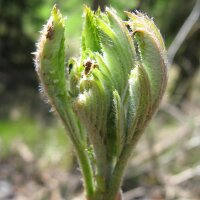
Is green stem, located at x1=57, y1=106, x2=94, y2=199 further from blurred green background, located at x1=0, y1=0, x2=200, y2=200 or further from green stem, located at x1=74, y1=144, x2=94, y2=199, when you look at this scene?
blurred green background, located at x1=0, y1=0, x2=200, y2=200

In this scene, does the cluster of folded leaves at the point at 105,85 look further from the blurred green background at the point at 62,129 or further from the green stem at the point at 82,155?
the blurred green background at the point at 62,129

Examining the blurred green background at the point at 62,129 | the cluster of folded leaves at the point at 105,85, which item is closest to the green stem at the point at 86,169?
the cluster of folded leaves at the point at 105,85

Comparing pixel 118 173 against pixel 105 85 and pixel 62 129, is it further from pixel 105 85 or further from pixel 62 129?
pixel 62 129

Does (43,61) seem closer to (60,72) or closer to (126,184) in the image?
(60,72)

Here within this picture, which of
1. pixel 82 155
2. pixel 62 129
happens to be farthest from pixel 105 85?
pixel 62 129

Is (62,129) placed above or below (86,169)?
above

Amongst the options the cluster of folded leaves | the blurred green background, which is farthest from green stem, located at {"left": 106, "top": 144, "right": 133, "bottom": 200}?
the blurred green background
